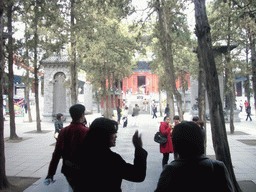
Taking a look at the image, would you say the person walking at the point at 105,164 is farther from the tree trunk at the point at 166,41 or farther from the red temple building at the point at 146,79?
the red temple building at the point at 146,79

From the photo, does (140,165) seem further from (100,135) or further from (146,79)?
(146,79)

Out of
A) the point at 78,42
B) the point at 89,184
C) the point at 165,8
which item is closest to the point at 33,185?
the point at 89,184

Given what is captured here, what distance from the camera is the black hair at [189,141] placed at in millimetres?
1593

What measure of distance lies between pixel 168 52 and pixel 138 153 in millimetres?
8864

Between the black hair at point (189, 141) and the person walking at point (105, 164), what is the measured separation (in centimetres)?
38

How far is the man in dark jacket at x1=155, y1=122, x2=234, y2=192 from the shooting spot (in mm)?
1546

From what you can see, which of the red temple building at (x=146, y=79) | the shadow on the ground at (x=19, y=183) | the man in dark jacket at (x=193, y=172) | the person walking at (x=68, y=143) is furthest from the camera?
the red temple building at (x=146, y=79)

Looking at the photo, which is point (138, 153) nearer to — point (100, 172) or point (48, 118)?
point (100, 172)

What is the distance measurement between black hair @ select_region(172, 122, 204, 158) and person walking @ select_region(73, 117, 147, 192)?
1.23ft

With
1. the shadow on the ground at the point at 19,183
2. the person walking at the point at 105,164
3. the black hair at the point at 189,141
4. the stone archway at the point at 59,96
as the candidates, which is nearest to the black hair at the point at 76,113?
the person walking at the point at 105,164

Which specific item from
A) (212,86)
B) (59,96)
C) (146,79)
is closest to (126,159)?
(212,86)

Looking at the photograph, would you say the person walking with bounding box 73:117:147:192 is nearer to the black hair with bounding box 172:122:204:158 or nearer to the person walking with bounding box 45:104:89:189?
the black hair with bounding box 172:122:204:158

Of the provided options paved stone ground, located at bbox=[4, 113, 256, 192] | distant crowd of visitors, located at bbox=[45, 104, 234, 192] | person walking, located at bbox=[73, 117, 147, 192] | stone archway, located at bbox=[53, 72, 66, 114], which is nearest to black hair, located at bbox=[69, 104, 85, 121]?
distant crowd of visitors, located at bbox=[45, 104, 234, 192]

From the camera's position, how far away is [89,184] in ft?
6.21
